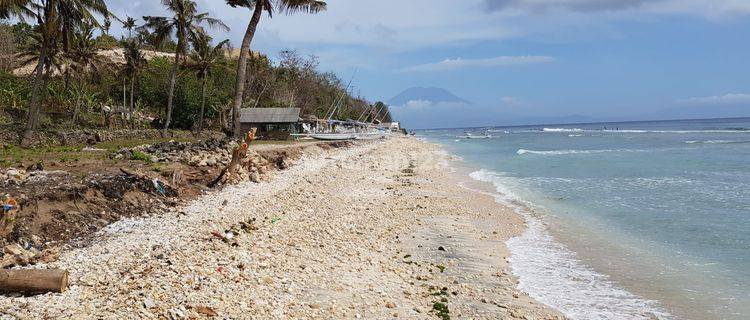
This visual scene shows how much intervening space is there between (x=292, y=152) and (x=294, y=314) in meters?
21.9

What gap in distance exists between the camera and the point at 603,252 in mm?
11062

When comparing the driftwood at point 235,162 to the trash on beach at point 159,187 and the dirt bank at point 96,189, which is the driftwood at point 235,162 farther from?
the trash on beach at point 159,187

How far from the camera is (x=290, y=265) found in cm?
827

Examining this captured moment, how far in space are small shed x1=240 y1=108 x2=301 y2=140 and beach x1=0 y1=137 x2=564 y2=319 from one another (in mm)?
28068

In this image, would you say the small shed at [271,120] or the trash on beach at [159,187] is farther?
the small shed at [271,120]

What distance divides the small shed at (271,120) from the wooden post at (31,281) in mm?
36808

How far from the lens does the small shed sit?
42.7 m

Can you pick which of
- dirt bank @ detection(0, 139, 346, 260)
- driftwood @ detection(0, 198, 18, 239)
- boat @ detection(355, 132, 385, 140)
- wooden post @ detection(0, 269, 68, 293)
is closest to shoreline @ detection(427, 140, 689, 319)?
wooden post @ detection(0, 269, 68, 293)

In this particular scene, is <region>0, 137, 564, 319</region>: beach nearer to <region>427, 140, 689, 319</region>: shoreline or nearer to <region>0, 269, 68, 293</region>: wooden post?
A: <region>0, 269, 68, 293</region>: wooden post

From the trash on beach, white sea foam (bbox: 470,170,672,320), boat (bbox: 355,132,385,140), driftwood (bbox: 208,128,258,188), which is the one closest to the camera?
white sea foam (bbox: 470,170,672,320)

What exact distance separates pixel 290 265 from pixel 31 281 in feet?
11.4

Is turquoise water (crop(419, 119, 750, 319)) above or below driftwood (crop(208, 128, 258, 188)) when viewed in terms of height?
below

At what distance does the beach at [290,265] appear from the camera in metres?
6.03

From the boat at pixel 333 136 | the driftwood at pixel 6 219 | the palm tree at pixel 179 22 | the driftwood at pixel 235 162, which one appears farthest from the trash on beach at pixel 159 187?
the boat at pixel 333 136
